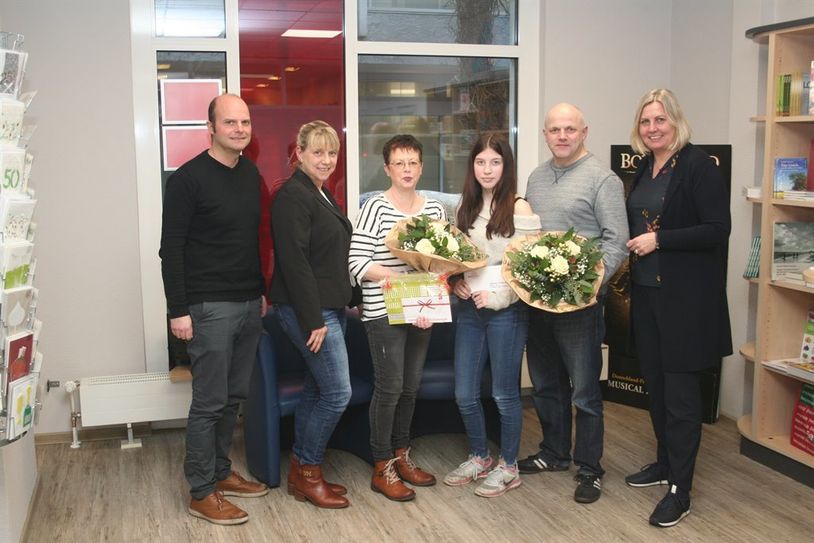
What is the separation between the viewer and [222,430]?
391 centimetres

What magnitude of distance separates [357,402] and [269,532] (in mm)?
805

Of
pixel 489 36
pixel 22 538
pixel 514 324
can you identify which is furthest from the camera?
pixel 489 36

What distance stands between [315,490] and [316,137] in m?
1.59

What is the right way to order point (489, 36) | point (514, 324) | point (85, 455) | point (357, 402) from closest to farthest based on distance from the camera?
point (514, 324), point (357, 402), point (85, 455), point (489, 36)

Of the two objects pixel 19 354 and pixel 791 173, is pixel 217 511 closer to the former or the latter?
pixel 19 354

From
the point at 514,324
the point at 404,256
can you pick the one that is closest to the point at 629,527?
the point at 514,324

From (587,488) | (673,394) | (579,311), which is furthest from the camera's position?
(587,488)

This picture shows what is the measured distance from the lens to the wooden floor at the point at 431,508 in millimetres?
3611

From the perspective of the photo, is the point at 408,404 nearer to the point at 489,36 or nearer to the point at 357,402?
the point at 357,402

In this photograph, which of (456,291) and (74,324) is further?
(74,324)

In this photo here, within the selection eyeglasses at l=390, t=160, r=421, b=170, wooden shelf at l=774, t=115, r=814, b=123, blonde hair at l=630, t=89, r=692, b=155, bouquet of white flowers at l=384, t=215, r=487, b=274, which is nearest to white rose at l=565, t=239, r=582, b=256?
bouquet of white flowers at l=384, t=215, r=487, b=274

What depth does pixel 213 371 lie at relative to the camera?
3.65m

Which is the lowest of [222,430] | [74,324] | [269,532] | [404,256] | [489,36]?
[269,532]

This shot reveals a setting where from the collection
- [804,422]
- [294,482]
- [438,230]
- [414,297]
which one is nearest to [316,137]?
[438,230]
